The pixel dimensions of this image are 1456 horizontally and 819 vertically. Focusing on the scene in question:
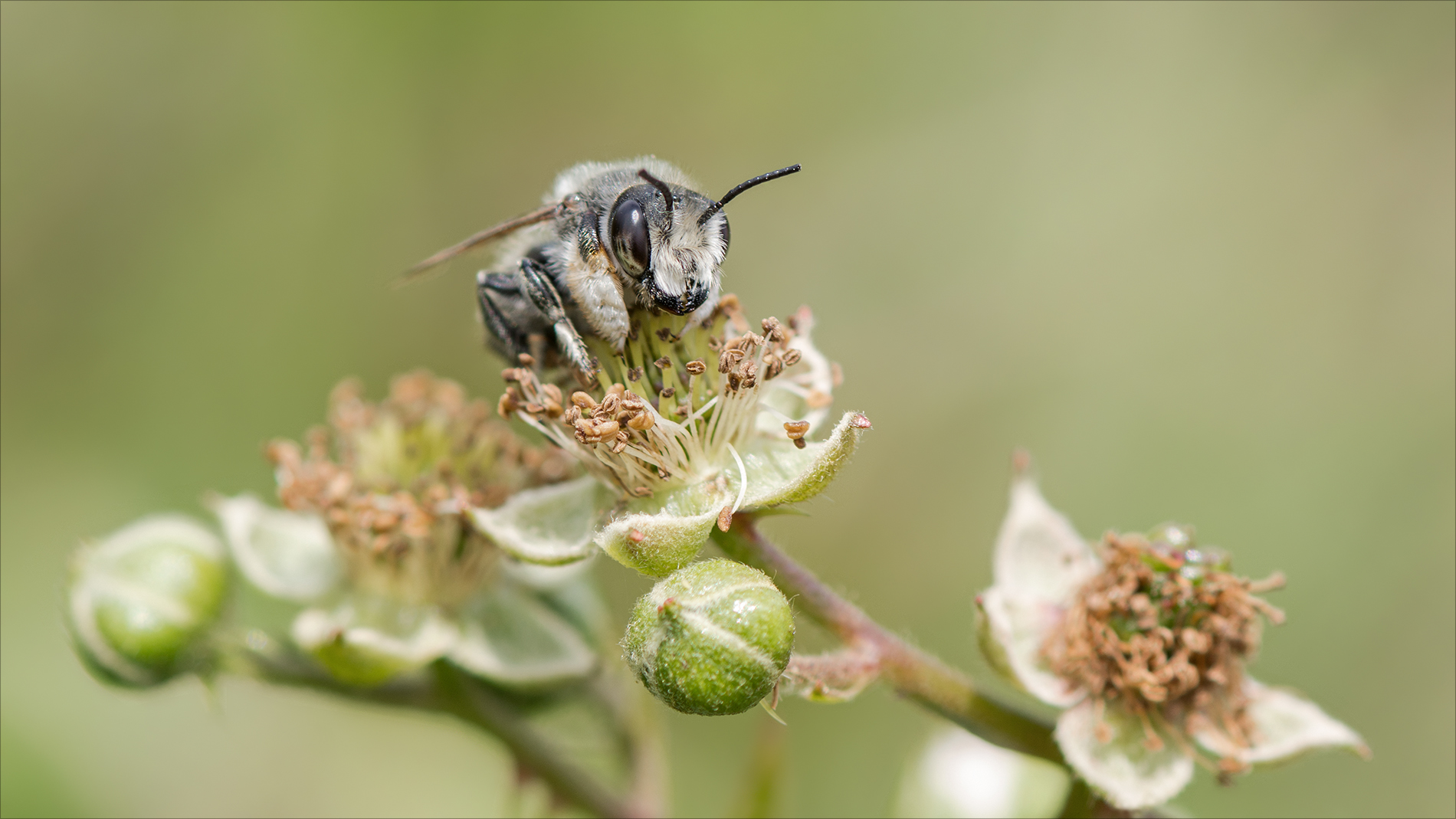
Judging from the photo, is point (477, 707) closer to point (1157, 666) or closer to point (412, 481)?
point (412, 481)

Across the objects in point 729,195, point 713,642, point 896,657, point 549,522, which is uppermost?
point 729,195

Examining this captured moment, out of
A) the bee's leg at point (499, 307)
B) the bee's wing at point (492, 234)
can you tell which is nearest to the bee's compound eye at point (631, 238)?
the bee's wing at point (492, 234)

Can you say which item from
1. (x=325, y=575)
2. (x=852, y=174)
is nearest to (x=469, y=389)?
(x=852, y=174)

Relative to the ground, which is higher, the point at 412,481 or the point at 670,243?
the point at 670,243

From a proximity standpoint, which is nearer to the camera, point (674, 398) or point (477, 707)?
point (674, 398)

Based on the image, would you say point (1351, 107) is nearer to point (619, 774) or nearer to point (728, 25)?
point (728, 25)

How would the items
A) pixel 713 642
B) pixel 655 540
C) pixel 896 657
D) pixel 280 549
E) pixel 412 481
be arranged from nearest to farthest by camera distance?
pixel 713 642 → pixel 655 540 → pixel 896 657 → pixel 412 481 → pixel 280 549

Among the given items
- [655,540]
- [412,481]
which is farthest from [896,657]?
[412,481]
